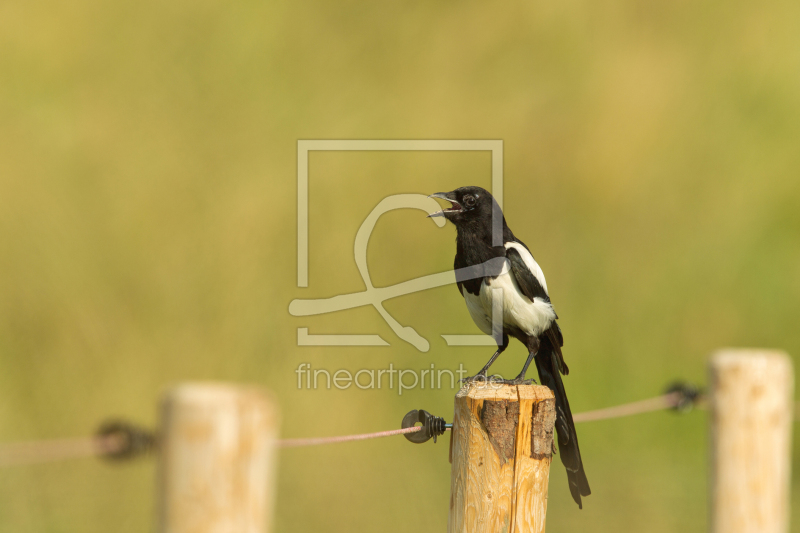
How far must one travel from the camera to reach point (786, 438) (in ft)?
5.76

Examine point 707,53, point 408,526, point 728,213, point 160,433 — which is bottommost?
point 408,526

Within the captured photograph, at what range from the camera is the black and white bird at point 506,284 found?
323 cm

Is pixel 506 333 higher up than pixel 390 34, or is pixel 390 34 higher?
pixel 390 34

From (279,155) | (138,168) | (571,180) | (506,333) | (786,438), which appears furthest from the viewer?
(571,180)

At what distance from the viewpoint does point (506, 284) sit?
3.22 metres

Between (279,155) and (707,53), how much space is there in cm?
457

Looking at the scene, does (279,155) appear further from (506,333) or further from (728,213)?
(728,213)

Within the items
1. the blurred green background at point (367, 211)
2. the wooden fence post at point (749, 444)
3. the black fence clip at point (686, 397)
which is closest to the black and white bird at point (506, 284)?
the black fence clip at point (686, 397)

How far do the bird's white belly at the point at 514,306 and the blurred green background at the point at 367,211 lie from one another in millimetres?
2702

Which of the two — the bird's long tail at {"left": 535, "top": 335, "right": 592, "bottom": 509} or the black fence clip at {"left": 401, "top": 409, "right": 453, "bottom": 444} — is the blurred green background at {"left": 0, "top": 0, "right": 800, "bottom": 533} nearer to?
the bird's long tail at {"left": 535, "top": 335, "right": 592, "bottom": 509}

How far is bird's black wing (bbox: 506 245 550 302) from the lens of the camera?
3.21 meters

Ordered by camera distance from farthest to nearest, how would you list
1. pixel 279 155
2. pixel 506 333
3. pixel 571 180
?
1. pixel 571 180
2. pixel 279 155
3. pixel 506 333

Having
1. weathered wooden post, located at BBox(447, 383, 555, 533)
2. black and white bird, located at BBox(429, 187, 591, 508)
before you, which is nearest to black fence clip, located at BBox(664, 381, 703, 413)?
weathered wooden post, located at BBox(447, 383, 555, 533)

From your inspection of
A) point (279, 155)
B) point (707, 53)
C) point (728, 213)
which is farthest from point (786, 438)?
point (707, 53)
